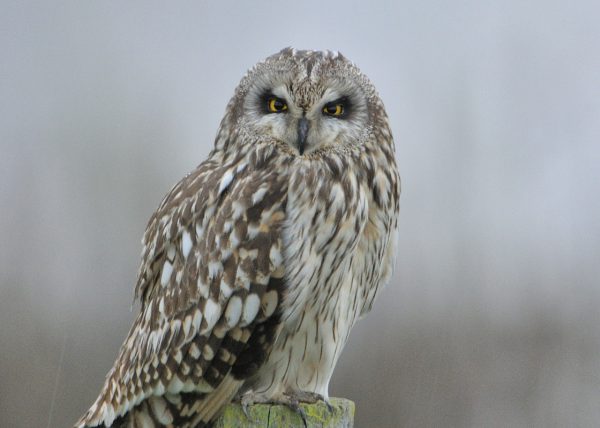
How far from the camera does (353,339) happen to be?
7934 millimetres

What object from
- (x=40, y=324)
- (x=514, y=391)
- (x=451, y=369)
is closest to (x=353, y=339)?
(x=451, y=369)

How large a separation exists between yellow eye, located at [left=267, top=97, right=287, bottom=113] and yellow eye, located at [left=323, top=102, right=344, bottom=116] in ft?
0.49

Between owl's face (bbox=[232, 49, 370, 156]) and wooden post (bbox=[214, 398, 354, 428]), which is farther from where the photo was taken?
owl's face (bbox=[232, 49, 370, 156])

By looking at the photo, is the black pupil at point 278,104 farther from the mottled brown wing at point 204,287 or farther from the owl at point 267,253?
the mottled brown wing at point 204,287

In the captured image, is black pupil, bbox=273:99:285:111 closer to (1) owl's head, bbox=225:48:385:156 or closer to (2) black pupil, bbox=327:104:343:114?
(1) owl's head, bbox=225:48:385:156

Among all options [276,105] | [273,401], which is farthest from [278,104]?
[273,401]

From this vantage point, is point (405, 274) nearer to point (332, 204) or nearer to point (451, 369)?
point (451, 369)

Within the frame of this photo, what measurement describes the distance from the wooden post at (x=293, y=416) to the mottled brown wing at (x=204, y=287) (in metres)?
0.27

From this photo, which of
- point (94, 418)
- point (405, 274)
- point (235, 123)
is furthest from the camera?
point (405, 274)

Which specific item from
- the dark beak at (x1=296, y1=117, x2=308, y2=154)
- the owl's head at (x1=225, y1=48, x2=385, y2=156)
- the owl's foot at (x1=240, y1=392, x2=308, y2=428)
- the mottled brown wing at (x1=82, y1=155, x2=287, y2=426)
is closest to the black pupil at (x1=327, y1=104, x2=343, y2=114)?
the owl's head at (x1=225, y1=48, x2=385, y2=156)

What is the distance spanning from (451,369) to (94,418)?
4602mm

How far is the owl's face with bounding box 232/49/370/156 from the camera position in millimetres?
3402

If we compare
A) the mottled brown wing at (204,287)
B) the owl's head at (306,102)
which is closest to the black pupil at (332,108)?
the owl's head at (306,102)

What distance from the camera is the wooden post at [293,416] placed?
291 cm
